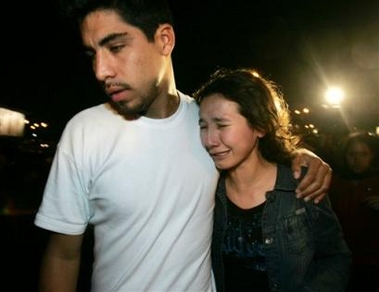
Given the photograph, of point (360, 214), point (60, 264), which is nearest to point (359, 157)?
point (360, 214)

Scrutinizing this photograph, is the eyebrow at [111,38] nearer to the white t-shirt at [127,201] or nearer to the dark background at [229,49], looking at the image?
the white t-shirt at [127,201]

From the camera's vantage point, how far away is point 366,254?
13.2 ft

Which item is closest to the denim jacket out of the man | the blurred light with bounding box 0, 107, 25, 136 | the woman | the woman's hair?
the woman

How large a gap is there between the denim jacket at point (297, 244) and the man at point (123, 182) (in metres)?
0.60

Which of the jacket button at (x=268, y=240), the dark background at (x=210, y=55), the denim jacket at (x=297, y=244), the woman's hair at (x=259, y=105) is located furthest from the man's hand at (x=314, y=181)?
the dark background at (x=210, y=55)

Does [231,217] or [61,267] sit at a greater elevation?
[231,217]

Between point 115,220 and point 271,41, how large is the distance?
46.1ft

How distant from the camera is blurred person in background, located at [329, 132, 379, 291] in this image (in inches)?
159

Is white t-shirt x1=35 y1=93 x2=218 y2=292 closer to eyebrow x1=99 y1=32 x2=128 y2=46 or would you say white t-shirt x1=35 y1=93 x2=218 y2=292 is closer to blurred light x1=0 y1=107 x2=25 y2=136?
eyebrow x1=99 y1=32 x2=128 y2=46

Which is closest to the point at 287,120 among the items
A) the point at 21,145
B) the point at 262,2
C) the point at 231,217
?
the point at 231,217

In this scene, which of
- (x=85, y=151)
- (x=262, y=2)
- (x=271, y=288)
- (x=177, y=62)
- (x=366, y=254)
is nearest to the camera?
(x=85, y=151)

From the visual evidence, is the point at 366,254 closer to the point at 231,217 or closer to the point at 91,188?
the point at 231,217

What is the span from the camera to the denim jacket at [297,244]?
243cm

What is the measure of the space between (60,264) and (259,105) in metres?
1.66
